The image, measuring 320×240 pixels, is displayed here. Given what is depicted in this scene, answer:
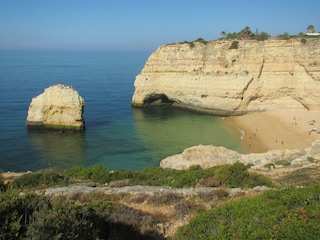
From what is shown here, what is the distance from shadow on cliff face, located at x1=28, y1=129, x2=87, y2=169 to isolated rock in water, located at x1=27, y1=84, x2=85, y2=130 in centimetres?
131

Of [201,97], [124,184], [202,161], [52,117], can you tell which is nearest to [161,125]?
[201,97]

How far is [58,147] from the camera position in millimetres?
30375

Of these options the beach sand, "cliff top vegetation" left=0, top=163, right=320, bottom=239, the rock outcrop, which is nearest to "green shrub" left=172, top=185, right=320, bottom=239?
"cliff top vegetation" left=0, top=163, right=320, bottom=239

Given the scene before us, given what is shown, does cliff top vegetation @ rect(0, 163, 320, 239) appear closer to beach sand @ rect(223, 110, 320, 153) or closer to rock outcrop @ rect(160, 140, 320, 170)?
rock outcrop @ rect(160, 140, 320, 170)

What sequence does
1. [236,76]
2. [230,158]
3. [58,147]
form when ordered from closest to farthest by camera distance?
1. [230,158]
2. [58,147]
3. [236,76]

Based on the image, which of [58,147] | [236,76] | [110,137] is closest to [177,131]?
[110,137]

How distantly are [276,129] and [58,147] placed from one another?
2340 centimetres

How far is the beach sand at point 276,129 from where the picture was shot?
31375 mm

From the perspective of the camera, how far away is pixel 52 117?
36.4m

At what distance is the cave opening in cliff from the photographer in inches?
1927

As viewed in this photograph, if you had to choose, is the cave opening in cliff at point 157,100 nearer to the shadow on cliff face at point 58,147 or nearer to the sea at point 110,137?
the sea at point 110,137

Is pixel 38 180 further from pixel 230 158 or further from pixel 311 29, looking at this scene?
pixel 311 29

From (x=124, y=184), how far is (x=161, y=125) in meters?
25.1

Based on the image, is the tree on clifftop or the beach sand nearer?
the beach sand
